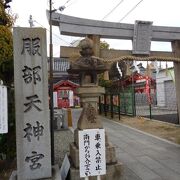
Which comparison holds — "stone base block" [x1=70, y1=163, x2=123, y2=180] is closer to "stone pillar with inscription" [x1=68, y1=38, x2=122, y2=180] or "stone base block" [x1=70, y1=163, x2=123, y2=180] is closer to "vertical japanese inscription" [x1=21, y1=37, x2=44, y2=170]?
"stone pillar with inscription" [x1=68, y1=38, x2=122, y2=180]

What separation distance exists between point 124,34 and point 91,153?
607cm

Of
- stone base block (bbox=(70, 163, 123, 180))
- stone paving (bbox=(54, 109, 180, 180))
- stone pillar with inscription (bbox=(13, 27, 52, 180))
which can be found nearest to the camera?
stone pillar with inscription (bbox=(13, 27, 52, 180))

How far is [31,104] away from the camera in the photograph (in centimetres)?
618

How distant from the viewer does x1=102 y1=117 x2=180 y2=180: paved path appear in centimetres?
747

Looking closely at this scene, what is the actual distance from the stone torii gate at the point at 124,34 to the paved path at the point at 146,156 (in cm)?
291

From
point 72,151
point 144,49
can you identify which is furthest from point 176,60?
point 72,151

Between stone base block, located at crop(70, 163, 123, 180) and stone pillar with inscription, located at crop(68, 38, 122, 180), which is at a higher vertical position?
stone pillar with inscription, located at crop(68, 38, 122, 180)

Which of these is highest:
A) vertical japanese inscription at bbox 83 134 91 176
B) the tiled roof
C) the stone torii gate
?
the tiled roof

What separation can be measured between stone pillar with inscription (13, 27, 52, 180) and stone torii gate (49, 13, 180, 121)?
2.58 m

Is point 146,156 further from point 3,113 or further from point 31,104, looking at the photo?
point 3,113

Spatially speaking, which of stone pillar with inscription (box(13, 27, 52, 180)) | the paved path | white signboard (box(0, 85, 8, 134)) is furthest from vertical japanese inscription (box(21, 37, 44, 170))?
the paved path

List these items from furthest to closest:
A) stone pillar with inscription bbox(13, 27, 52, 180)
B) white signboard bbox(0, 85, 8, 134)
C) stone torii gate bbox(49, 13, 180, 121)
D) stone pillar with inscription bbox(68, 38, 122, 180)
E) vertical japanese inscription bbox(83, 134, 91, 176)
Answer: stone torii gate bbox(49, 13, 180, 121), stone pillar with inscription bbox(68, 38, 122, 180), stone pillar with inscription bbox(13, 27, 52, 180), white signboard bbox(0, 85, 8, 134), vertical japanese inscription bbox(83, 134, 91, 176)

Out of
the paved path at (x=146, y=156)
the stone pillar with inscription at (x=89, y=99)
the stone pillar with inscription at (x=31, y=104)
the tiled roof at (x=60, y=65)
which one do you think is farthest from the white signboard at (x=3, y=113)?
the tiled roof at (x=60, y=65)

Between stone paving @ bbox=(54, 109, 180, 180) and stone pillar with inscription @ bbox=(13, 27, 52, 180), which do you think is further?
stone paving @ bbox=(54, 109, 180, 180)
